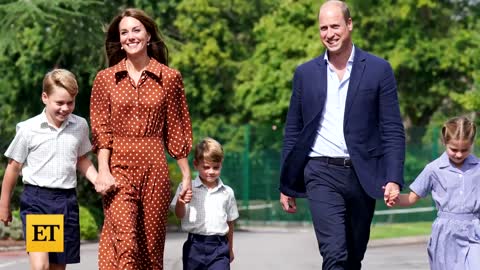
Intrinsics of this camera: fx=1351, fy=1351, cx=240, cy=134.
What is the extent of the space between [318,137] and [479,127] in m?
22.0

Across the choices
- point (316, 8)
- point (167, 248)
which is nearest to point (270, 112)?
point (316, 8)

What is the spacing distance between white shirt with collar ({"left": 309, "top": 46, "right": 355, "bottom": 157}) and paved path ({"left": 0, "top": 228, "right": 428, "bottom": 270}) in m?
8.28

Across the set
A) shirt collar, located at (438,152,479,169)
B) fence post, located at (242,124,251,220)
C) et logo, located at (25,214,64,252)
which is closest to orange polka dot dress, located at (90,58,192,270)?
et logo, located at (25,214,64,252)

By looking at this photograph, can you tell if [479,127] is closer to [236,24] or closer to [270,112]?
[270,112]

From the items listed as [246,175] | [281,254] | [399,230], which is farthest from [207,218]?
[246,175]

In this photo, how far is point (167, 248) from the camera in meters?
20.7

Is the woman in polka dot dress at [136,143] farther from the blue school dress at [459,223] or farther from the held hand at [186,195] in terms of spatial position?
Result: the blue school dress at [459,223]

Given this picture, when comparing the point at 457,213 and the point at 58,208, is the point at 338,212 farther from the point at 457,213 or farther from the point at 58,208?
the point at 58,208

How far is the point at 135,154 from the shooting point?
8.23 meters

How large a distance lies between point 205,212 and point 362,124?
1.51 meters

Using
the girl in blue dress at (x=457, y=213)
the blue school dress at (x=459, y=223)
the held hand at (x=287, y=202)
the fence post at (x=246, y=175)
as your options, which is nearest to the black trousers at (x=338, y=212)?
the held hand at (x=287, y=202)

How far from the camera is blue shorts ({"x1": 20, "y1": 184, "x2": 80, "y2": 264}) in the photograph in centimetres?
890

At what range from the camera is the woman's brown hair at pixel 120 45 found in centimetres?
849

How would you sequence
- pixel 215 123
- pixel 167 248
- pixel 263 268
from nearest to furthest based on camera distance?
pixel 263 268
pixel 167 248
pixel 215 123
